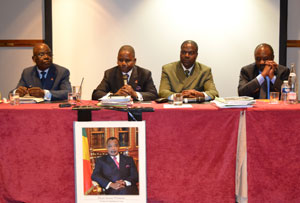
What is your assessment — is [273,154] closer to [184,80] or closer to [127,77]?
[184,80]

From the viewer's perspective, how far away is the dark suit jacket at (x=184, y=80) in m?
3.32

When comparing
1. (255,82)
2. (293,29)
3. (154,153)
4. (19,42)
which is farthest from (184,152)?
(19,42)

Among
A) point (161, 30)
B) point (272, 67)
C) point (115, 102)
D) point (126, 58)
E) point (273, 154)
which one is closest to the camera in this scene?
point (273, 154)

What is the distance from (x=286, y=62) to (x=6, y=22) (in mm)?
3511

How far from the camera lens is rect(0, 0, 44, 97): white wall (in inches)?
161

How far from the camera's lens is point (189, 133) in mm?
2035

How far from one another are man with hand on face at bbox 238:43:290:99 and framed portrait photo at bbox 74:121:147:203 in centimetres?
149

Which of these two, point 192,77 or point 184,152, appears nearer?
point 184,152

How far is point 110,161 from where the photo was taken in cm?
204

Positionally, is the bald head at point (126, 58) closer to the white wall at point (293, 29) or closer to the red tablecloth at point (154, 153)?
the red tablecloth at point (154, 153)

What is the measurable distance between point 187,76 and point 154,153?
1515 millimetres

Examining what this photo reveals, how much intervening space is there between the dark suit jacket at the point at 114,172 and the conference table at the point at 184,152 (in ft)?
0.34

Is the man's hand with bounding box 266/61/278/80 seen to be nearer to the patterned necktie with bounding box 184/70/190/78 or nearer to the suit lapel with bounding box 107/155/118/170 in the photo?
the patterned necktie with bounding box 184/70/190/78

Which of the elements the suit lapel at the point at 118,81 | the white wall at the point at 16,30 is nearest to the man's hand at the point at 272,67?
the suit lapel at the point at 118,81
